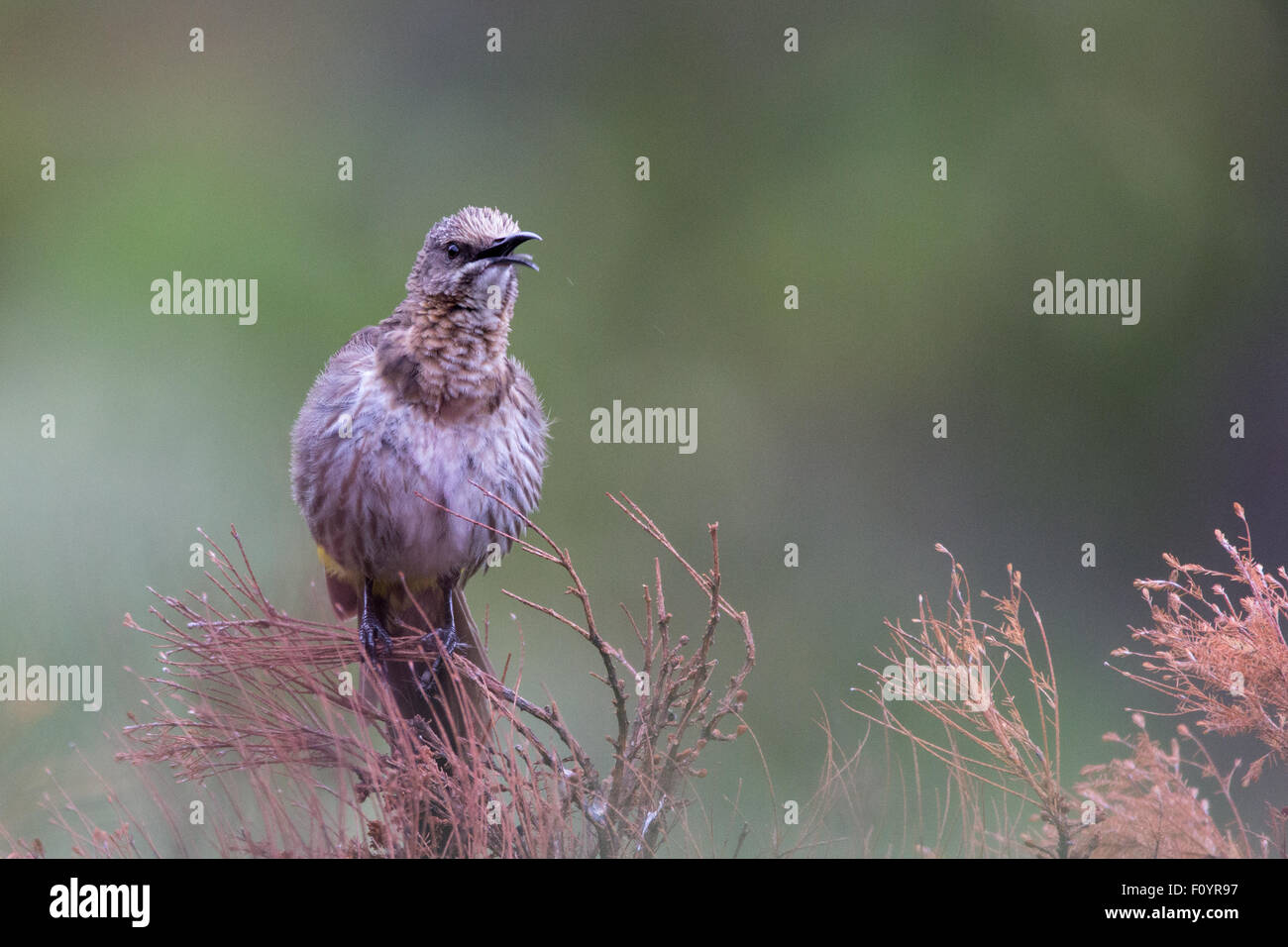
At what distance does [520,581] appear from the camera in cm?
523

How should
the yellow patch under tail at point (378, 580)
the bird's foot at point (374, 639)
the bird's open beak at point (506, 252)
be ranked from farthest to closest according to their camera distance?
the yellow patch under tail at point (378, 580), the bird's open beak at point (506, 252), the bird's foot at point (374, 639)

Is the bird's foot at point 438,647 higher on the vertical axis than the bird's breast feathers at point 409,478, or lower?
lower

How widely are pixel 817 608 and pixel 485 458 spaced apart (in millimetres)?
2735

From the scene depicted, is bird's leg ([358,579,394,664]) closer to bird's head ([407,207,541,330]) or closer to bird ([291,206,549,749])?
bird ([291,206,549,749])

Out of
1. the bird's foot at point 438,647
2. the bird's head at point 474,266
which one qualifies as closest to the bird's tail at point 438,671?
the bird's foot at point 438,647

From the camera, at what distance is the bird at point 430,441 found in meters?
2.67

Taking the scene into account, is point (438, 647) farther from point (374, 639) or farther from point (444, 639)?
point (374, 639)

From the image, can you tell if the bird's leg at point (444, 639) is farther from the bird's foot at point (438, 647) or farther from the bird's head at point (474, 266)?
the bird's head at point (474, 266)

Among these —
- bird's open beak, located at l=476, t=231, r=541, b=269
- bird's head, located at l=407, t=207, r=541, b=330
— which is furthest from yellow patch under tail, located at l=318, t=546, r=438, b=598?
bird's open beak, located at l=476, t=231, r=541, b=269

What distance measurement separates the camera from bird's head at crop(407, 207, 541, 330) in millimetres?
2629

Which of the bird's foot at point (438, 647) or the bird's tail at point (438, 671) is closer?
the bird's tail at point (438, 671)

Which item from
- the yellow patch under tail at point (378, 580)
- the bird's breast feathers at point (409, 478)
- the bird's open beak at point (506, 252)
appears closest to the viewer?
the bird's open beak at point (506, 252)

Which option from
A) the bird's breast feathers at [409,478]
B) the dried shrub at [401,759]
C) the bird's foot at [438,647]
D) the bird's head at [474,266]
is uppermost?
the bird's head at [474,266]
